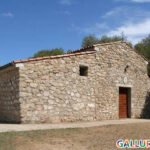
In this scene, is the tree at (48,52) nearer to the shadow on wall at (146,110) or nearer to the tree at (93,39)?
the tree at (93,39)

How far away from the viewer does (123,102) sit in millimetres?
15008

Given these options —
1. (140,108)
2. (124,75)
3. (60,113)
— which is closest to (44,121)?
(60,113)

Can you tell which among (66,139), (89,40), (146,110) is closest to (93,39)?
(89,40)

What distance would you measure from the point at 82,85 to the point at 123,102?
3.66m

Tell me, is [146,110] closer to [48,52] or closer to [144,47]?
[144,47]

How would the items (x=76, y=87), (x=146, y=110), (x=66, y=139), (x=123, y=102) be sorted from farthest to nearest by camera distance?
1. (x=146, y=110)
2. (x=123, y=102)
3. (x=76, y=87)
4. (x=66, y=139)

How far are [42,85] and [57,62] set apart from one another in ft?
4.24

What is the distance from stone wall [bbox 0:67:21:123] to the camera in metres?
10.7

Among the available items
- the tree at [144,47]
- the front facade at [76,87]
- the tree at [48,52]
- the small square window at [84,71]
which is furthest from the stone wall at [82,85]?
the tree at [48,52]

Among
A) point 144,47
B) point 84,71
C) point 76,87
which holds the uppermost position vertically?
point 144,47

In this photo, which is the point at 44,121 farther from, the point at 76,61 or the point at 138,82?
the point at 138,82

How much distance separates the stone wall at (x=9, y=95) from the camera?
35.0ft

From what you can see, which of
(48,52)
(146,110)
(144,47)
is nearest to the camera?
(146,110)

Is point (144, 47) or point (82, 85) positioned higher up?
point (144, 47)
